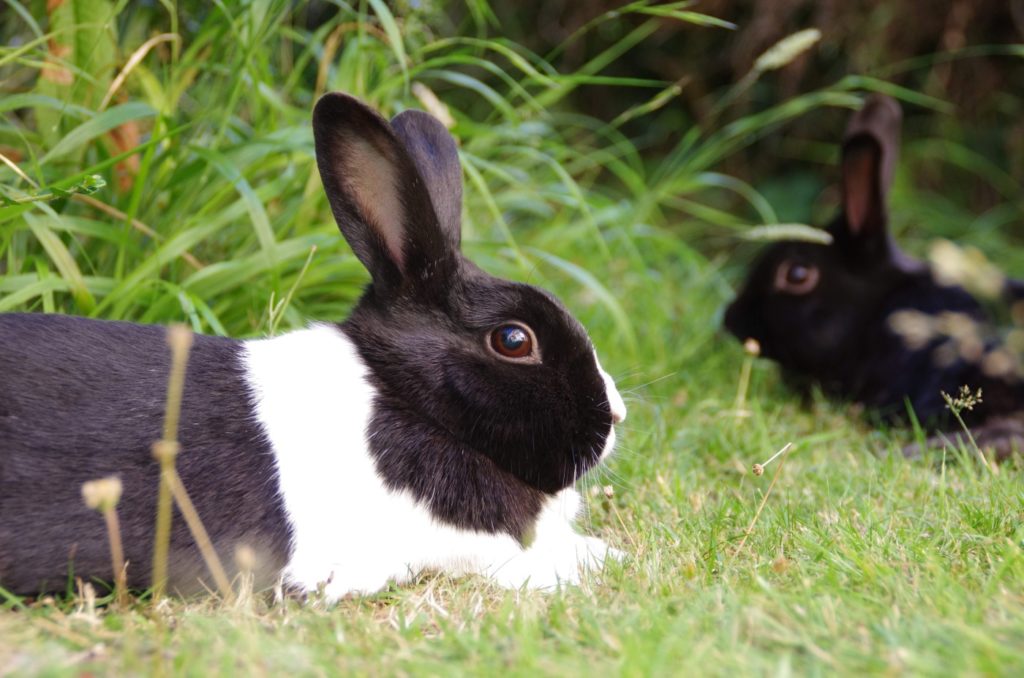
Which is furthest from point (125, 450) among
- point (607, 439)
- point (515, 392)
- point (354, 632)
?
point (607, 439)

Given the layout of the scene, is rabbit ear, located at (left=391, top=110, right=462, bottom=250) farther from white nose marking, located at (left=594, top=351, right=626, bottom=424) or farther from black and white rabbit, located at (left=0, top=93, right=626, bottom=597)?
white nose marking, located at (left=594, top=351, right=626, bottom=424)

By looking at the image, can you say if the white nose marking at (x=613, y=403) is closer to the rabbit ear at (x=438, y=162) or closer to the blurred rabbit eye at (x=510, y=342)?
the blurred rabbit eye at (x=510, y=342)

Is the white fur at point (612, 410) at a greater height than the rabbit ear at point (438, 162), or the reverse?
the rabbit ear at point (438, 162)

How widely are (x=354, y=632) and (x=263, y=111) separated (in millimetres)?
2195

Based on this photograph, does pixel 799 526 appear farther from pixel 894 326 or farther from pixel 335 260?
pixel 335 260

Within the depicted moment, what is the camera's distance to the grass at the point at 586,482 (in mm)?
1894

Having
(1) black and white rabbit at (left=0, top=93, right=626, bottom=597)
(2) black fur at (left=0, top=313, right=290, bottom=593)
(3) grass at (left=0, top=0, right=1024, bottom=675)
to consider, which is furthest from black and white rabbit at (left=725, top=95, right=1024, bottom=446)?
(2) black fur at (left=0, top=313, right=290, bottom=593)

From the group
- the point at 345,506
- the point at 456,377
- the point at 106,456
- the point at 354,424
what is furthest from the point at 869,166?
the point at 106,456

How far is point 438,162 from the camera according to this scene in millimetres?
2729

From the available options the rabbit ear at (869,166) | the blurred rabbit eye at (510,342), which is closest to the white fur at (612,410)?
the blurred rabbit eye at (510,342)

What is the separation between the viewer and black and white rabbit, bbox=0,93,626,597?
2223 millimetres

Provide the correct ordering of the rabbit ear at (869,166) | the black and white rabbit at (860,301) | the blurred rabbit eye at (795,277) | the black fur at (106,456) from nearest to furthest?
the black fur at (106,456)
the black and white rabbit at (860,301)
the rabbit ear at (869,166)
the blurred rabbit eye at (795,277)

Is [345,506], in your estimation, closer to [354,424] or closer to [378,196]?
[354,424]

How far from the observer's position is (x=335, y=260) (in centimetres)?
363
